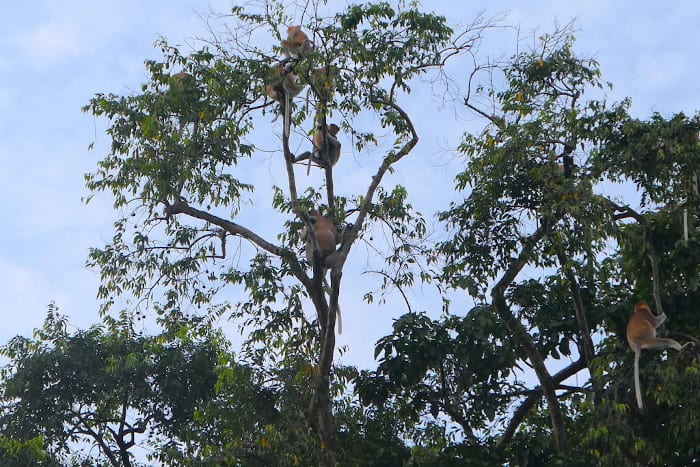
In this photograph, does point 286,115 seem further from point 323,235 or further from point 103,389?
point 103,389

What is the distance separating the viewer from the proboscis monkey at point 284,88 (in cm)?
755

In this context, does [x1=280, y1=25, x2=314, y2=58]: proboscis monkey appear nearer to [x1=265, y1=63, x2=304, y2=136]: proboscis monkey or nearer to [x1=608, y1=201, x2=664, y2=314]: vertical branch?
[x1=265, y1=63, x2=304, y2=136]: proboscis monkey

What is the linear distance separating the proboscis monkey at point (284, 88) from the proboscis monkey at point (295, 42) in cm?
16

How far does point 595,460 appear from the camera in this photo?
7.25 meters

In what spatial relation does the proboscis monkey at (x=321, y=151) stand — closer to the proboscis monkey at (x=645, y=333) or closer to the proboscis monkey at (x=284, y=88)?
the proboscis monkey at (x=284, y=88)

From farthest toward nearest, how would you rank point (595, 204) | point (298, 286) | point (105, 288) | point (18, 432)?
point (18, 432) → point (105, 288) → point (298, 286) → point (595, 204)

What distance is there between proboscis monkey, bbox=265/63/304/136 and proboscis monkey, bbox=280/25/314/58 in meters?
0.16

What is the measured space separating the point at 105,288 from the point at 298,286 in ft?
5.61

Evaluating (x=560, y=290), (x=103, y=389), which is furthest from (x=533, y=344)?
(x=103, y=389)

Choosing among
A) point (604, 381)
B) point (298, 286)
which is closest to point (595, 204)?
point (604, 381)

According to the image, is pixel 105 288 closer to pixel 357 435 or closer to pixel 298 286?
pixel 298 286

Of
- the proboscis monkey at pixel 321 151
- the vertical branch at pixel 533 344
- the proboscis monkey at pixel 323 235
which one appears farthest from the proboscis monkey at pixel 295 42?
the vertical branch at pixel 533 344

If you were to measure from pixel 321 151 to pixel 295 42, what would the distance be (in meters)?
0.88

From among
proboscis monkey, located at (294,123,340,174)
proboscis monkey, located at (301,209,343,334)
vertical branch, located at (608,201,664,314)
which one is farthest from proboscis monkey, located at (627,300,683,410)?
proboscis monkey, located at (294,123,340,174)
